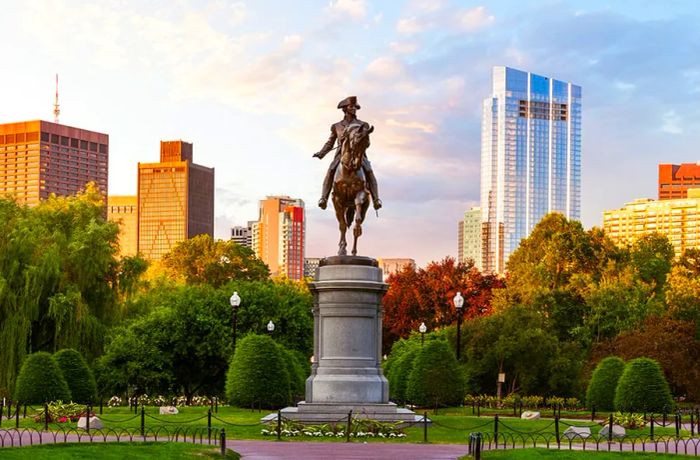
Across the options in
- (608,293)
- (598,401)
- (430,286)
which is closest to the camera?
(598,401)

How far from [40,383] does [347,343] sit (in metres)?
12.2

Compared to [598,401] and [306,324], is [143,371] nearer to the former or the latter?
[306,324]

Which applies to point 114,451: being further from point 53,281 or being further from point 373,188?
point 53,281

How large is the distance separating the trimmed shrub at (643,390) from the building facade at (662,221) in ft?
419

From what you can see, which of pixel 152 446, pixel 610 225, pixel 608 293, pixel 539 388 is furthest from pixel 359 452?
pixel 610 225

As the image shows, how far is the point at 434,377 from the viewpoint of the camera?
4203 cm

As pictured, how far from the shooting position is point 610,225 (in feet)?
606

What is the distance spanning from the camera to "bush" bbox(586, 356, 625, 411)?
4556 centimetres

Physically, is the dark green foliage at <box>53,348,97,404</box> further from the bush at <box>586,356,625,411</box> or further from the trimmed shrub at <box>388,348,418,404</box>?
the bush at <box>586,356,625,411</box>

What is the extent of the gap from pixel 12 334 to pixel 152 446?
24914mm

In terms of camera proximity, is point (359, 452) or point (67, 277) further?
point (67, 277)

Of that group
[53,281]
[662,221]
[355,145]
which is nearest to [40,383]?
[53,281]

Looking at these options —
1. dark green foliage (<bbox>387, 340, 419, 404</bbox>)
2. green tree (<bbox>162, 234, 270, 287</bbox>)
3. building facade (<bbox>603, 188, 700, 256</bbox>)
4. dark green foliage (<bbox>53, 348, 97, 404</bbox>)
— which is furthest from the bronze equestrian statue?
building facade (<bbox>603, 188, 700, 256</bbox>)

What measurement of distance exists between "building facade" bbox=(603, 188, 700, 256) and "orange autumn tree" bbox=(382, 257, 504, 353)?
87.8 metres
